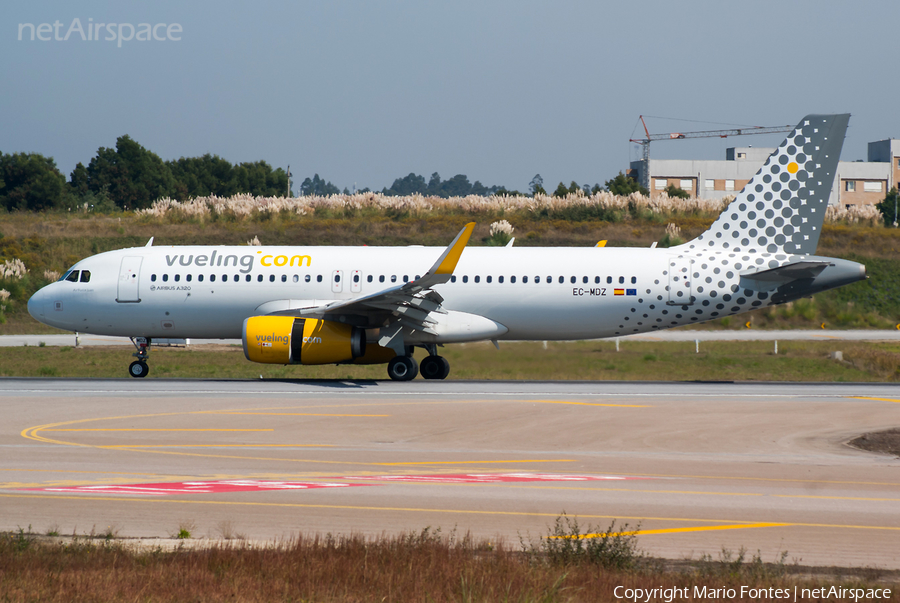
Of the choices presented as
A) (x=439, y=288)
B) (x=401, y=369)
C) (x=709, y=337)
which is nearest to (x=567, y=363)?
(x=439, y=288)

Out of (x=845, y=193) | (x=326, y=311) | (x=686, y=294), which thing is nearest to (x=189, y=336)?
(x=326, y=311)

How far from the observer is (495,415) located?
66.1 ft

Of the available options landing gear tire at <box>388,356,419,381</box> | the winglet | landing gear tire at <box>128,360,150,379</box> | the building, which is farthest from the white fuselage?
the building

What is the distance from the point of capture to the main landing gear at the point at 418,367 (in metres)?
27.3

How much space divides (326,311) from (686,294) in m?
11.1

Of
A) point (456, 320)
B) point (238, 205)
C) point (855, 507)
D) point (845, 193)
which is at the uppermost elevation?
point (845, 193)

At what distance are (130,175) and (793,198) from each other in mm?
88563

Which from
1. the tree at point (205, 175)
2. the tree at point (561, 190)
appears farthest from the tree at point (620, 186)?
the tree at point (205, 175)

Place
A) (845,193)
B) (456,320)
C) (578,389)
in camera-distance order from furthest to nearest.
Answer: (845,193), (456,320), (578,389)

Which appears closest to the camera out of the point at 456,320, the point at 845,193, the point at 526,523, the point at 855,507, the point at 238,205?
the point at 526,523

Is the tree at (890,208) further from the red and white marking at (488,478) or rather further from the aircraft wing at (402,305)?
the red and white marking at (488,478)

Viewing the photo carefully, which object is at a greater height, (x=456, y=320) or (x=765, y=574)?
(x=456, y=320)

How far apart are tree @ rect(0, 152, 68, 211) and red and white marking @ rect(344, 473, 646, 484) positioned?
3354 inches

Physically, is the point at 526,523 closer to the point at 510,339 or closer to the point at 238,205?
the point at 510,339
